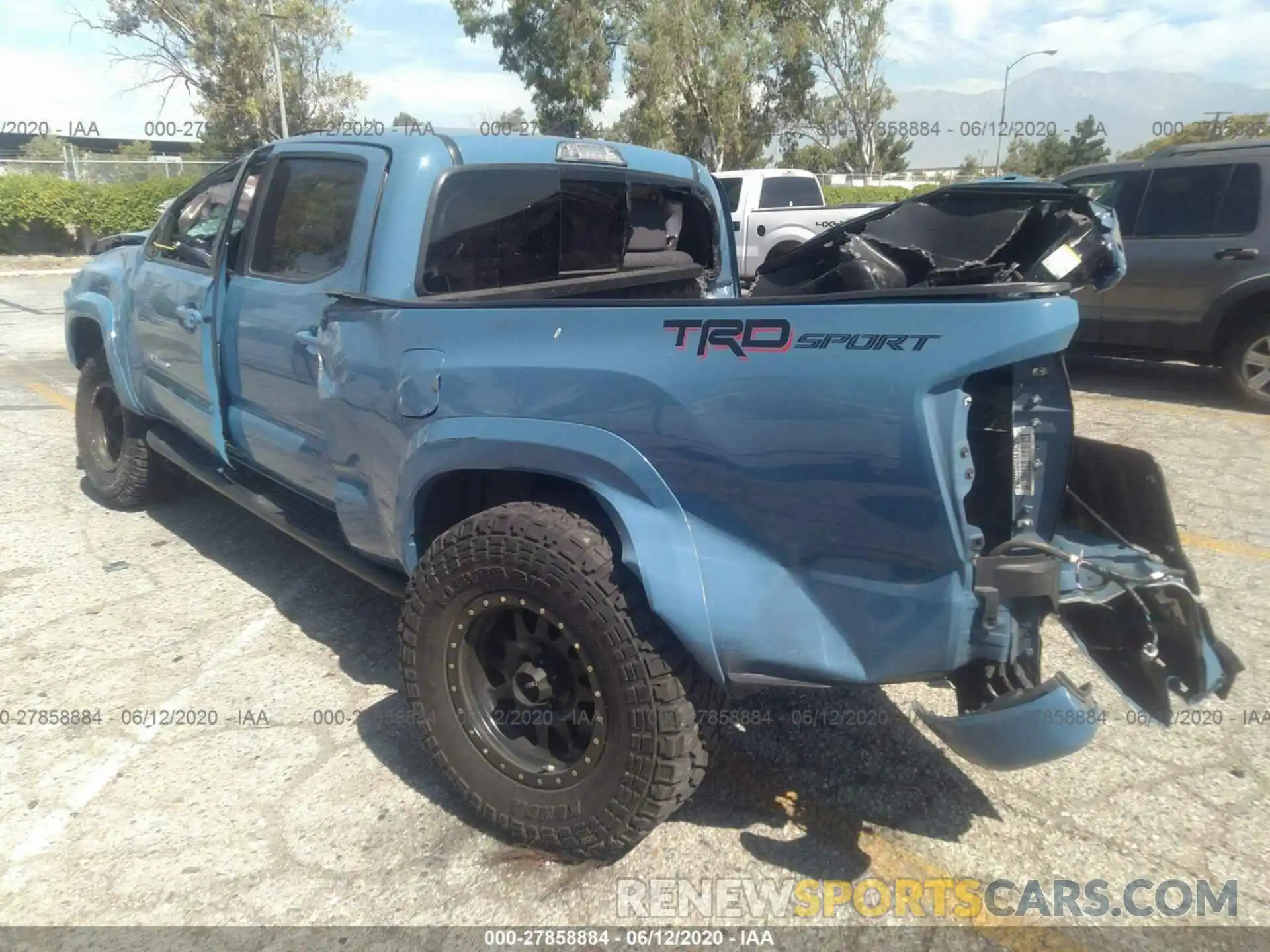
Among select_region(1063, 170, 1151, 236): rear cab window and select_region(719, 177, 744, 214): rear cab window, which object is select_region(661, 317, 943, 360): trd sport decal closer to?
select_region(1063, 170, 1151, 236): rear cab window

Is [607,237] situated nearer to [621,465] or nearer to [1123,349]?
[621,465]

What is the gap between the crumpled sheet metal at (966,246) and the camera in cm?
253

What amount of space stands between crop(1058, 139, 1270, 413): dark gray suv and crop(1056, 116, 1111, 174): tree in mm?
59645

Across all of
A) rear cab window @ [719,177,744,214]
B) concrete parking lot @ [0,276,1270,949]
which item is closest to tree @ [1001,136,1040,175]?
rear cab window @ [719,177,744,214]

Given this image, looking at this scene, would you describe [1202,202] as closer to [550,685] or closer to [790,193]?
[790,193]

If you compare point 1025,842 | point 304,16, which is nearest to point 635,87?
point 304,16

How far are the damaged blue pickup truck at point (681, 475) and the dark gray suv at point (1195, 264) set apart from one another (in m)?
5.14

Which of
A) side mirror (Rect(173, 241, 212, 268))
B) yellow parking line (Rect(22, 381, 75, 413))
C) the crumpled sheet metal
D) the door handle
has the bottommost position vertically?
yellow parking line (Rect(22, 381, 75, 413))

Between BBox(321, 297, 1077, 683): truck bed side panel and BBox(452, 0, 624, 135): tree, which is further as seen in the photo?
BBox(452, 0, 624, 135): tree

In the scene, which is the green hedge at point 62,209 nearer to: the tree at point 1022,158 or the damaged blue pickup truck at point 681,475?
the damaged blue pickup truck at point 681,475

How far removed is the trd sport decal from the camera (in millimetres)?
2021

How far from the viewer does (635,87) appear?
3009cm

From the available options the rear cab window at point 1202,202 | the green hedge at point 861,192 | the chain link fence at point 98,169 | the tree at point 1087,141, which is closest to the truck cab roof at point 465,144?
the rear cab window at point 1202,202

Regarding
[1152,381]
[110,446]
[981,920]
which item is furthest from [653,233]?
[1152,381]
